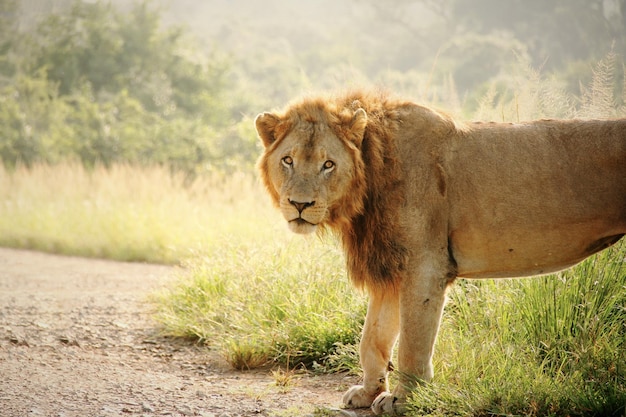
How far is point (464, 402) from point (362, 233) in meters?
1.09

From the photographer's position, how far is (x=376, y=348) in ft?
14.5

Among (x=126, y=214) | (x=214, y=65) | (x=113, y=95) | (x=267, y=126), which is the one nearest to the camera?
(x=267, y=126)

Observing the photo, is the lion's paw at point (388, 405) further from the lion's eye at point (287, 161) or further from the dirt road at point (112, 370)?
the lion's eye at point (287, 161)

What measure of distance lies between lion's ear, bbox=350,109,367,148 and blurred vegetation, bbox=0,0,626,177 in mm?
2181

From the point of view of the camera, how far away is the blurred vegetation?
826 inches

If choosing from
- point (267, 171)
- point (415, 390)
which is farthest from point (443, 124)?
point (415, 390)

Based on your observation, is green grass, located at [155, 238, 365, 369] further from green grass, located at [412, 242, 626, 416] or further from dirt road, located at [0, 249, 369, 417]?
green grass, located at [412, 242, 626, 416]

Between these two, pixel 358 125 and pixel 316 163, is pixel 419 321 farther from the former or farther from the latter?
pixel 358 125

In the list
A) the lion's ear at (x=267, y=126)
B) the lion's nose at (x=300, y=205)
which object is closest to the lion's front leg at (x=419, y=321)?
the lion's nose at (x=300, y=205)

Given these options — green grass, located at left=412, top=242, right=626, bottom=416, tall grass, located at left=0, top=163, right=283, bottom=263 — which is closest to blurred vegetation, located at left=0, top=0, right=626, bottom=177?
green grass, located at left=412, top=242, right=626, bottom=416

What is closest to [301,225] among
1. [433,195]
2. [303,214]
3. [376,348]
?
[303,214]

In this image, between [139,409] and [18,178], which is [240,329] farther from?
[18,178]

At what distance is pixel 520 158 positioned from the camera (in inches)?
165

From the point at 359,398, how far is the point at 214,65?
2739cm
